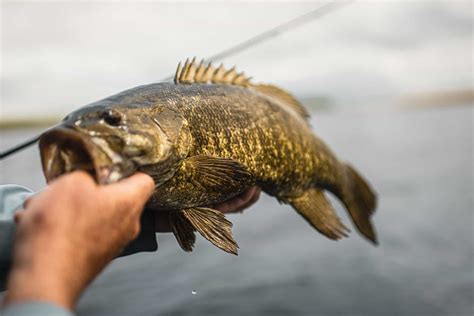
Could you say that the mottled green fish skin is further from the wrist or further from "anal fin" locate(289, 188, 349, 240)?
the wrist

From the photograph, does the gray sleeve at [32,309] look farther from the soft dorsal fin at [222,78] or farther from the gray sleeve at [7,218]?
the soft dorsal fin at [222,78]

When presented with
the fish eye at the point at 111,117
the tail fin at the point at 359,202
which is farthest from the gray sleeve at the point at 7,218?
the tail fin at the point at 359,202

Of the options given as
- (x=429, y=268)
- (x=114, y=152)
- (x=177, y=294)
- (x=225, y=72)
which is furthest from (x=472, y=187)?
(x=114, y=152)

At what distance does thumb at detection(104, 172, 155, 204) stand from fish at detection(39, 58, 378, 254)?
121 mm

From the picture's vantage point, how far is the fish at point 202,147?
252 centimetres

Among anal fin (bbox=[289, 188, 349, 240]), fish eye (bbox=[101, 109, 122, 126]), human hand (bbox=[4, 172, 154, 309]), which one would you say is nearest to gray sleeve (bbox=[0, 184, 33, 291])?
fish eye (bbox=[101, 109, 122, 126])

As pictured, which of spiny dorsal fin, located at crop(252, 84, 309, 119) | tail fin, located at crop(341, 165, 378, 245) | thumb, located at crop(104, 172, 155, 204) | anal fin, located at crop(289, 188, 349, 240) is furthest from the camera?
tail fin, located at crop(341, 165, 378, 245)

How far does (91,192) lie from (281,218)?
17156mm

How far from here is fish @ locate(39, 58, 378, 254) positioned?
252cm

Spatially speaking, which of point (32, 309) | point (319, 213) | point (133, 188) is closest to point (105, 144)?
point (133, 188)

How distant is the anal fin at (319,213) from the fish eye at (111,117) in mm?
2339

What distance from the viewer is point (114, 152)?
8.43ft

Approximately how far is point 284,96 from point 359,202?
1.73 m

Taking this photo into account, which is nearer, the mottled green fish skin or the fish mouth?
the fish mouth
